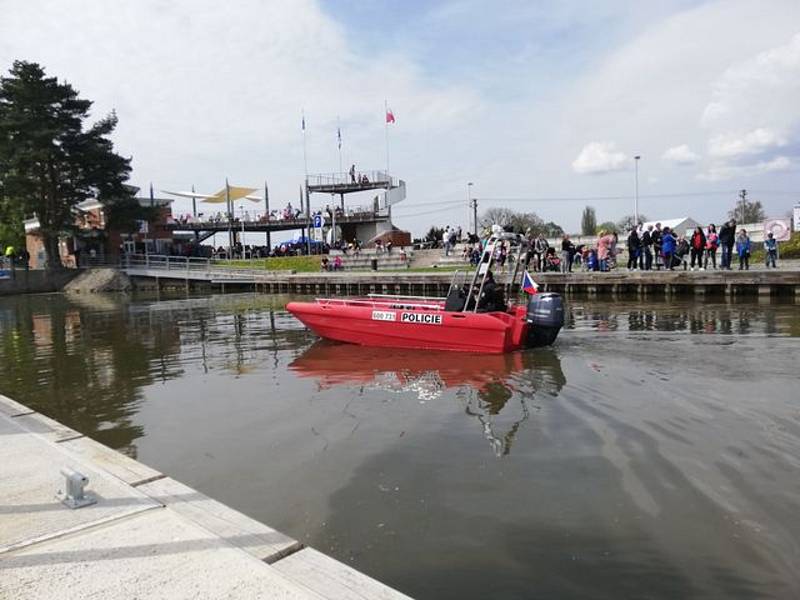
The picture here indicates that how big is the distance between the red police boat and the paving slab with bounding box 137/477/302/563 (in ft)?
24.2

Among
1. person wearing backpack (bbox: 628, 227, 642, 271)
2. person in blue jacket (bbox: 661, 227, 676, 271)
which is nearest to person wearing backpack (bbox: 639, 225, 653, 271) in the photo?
person wearing backpack (bbox: 628, 227, 642, 271)

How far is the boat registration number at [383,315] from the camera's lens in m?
11.9

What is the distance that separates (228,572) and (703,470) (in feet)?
13.3

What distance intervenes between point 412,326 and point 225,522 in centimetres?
822

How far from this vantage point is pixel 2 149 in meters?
36.9

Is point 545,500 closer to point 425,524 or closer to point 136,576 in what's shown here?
point 425,524

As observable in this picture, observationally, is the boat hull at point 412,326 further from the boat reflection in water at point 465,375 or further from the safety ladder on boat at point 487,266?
the safety ladder on boat at point 487,266

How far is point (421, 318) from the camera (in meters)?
11.5

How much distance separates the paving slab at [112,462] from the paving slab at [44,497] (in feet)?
0.27

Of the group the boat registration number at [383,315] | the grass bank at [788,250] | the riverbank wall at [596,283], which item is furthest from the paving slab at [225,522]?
the grass bank at [788,250]

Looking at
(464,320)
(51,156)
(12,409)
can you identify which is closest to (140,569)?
(12,409)

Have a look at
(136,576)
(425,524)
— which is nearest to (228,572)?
(136,576)

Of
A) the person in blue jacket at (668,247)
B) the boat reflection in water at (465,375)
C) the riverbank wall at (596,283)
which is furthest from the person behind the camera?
the person in blue jacket at (668,247)

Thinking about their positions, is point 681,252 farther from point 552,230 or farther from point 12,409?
point 552,230
